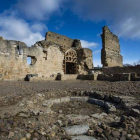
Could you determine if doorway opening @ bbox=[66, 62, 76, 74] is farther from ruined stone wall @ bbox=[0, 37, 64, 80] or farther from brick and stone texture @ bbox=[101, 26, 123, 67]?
brick and stone texture @ bbox=[101, 26, 123, 67]

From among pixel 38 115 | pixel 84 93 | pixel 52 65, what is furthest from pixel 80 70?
pixel 38 115

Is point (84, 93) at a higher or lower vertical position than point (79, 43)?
lower

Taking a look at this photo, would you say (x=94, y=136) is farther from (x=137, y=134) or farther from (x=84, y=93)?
(x=84, y=93)

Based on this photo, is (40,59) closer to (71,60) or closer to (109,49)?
(71,60)

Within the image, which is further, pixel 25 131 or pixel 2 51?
pixel 2 51

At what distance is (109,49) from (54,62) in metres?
12.5

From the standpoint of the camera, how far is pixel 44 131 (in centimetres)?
174

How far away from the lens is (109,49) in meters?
21.6

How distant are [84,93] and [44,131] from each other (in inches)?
138

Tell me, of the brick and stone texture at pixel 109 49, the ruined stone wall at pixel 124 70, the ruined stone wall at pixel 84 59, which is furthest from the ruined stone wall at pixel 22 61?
the brick and stone texture at pixel 109 49

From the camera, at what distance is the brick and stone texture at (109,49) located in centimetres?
2046

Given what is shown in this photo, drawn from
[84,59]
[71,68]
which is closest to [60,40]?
Result: [71,68]

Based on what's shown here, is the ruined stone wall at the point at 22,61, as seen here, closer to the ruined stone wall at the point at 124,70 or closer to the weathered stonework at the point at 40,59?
the weathered stonework at the point at 40,59

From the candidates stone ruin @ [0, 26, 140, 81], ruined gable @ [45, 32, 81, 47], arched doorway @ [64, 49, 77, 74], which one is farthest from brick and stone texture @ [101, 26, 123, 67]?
arched doorway @ [64, 49, 77, 74]
